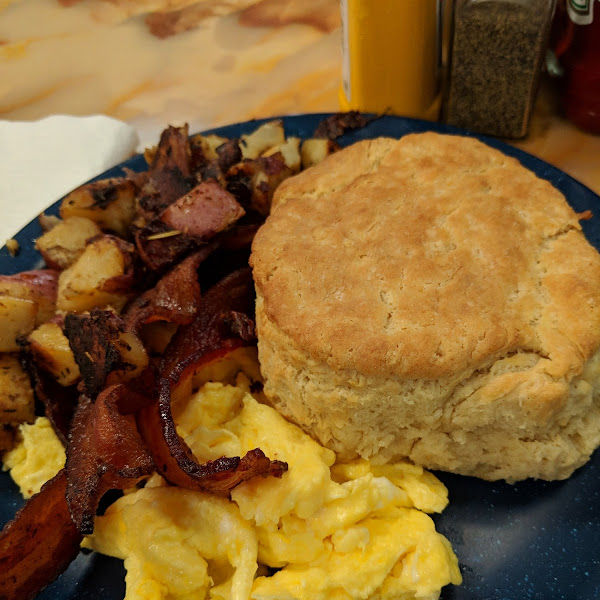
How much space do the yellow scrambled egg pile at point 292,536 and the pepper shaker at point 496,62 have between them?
6.34 ft

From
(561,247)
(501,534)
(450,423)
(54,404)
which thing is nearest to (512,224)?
(561,247)

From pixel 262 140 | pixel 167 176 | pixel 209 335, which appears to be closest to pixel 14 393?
pixel 209 335

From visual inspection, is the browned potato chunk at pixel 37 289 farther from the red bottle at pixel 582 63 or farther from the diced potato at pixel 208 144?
the red bottle at pixel 582 63

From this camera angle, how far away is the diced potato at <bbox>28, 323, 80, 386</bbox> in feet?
6.47

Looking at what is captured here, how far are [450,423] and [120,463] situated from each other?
0.89 m

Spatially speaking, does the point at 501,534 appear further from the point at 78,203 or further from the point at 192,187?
the point at 78,203

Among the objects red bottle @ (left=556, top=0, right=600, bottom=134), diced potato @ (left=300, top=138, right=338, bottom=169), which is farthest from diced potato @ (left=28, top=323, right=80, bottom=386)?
red bottle @ (left=556, top=0, right=600, bottom=134)

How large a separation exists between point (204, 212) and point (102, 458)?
887 mm

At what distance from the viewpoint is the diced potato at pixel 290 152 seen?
242 centimetres

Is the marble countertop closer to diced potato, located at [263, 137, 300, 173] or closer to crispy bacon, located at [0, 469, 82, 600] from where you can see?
diced potato, located at [263, 137, 300, 173]

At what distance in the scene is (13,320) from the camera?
79.7 inches

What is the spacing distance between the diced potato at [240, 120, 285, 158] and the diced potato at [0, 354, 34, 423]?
3.84ft

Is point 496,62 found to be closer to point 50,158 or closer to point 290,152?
point 290,152

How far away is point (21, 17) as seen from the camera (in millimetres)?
4824
